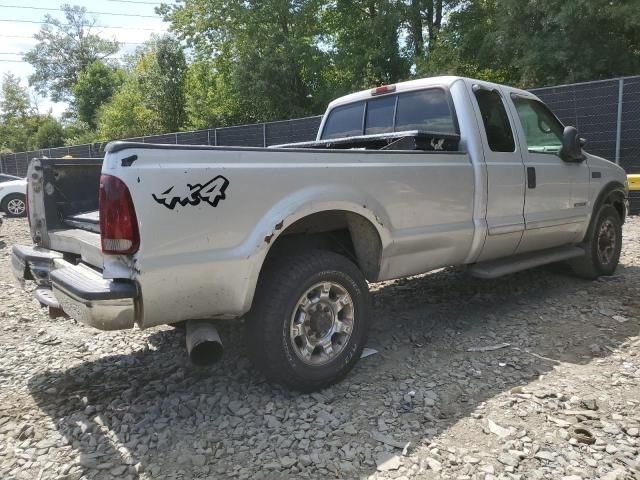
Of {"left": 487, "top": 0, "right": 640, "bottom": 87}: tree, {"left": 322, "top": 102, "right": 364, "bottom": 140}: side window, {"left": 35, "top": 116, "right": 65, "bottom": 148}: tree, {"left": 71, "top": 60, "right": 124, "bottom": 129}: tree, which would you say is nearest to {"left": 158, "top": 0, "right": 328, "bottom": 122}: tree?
{"left": 487, "top": 0, "right": 640, "bottom": 87}: tree

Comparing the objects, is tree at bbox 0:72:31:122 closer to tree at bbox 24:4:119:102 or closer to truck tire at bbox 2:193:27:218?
tree at bbox 24:4:119:102

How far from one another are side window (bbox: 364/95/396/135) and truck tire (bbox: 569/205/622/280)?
2469 mm

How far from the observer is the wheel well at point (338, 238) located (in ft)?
11.2

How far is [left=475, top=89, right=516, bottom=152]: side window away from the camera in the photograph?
4.38 metres

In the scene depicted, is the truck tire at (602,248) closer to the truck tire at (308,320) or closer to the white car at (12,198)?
the truck tire at (308,320)

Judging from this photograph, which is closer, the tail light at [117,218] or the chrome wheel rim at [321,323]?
the tail light at [117,218]

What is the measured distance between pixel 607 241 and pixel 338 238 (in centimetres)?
360

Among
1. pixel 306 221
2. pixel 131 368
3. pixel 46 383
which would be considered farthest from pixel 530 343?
pixel 46 383

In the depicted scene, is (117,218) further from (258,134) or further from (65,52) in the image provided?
(65,52)

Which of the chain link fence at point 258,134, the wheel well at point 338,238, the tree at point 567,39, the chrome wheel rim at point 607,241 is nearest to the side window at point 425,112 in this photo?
the wheel well at point 338,238

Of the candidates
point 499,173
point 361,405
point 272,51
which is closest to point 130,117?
point 272,51

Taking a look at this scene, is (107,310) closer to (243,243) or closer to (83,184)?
(243,243)

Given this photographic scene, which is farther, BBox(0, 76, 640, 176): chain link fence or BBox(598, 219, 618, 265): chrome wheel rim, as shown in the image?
BBox(0, 76, 640, 176): chain link fence

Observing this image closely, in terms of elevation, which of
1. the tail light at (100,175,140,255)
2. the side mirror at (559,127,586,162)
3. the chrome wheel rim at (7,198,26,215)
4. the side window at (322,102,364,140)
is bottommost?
the chrome wheel rim at (7,198,26,215)
